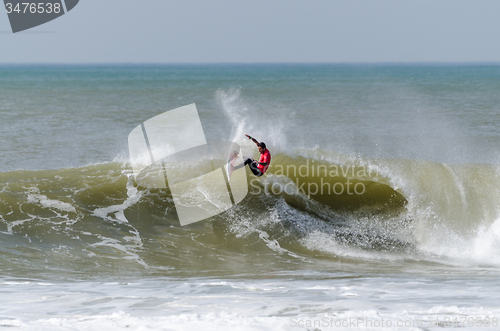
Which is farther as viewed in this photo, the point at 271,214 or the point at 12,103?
the point at 12,103

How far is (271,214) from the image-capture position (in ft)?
33.1

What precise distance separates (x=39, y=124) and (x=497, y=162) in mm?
18289

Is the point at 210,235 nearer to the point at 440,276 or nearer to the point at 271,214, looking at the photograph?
the point at 271,214

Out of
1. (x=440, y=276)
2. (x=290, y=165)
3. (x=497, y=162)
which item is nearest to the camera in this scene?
(x=440, y=276)

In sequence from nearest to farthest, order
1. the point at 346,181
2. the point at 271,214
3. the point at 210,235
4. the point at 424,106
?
the point at 210,235, the point at 271,214, the point at 346,181, the point at 424,106

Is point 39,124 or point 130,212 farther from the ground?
point 39,124

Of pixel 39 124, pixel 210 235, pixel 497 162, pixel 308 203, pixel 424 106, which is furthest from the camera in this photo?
pixel 424 106

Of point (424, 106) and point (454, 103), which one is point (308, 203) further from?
point (454, 103)

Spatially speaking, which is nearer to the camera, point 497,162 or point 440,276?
point 440,276

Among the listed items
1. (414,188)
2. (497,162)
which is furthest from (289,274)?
(497,162)

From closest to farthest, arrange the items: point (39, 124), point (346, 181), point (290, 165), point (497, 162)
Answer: point (346, 181) < point (290, 165) < point (497, 162) < point (39, 124)

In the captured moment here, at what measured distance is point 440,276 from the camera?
6707 mm

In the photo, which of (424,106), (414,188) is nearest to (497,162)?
(414,188)

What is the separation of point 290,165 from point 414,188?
3.20 m
